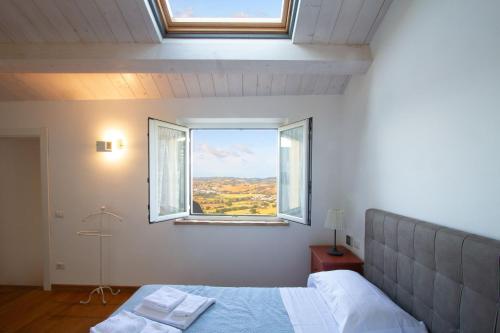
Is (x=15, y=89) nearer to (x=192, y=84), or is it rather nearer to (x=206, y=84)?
(x=192, y=84)

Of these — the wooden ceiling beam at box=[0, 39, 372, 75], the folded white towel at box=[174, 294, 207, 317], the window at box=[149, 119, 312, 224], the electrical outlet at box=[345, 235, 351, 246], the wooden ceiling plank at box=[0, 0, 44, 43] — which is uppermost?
the wooden ceiling plank at box=[0, 0, 44, 43]

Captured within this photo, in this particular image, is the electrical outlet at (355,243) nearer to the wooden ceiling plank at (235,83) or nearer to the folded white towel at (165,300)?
the folded white towel at (165,300)

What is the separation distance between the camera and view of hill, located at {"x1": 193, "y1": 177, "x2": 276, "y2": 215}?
3.24 m

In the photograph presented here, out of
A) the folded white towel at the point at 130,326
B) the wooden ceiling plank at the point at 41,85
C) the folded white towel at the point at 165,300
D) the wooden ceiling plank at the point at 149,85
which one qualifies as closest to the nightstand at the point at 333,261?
the folded white towel at the point at 165,300

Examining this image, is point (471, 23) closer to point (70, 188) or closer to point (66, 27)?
point (66, 27)

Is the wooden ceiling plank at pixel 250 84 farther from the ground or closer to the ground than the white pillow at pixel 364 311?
farther from the ground

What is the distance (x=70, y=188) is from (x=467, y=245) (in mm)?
3827

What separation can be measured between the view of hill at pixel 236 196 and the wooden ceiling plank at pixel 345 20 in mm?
1811

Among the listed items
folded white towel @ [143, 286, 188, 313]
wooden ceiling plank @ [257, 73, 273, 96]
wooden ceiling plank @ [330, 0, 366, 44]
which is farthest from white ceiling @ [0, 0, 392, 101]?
folded white towel @ [143, 286, 188, 313]

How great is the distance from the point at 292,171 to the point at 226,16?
5.95ft

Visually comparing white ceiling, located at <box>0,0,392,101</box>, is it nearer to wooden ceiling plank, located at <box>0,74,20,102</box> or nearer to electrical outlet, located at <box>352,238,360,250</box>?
wooden ceiling plank, located at <box>0,74,20,102</box>

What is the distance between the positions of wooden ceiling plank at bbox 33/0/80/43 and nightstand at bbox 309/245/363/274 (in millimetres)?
3068

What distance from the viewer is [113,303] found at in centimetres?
274

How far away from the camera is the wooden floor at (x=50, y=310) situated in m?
2.35
